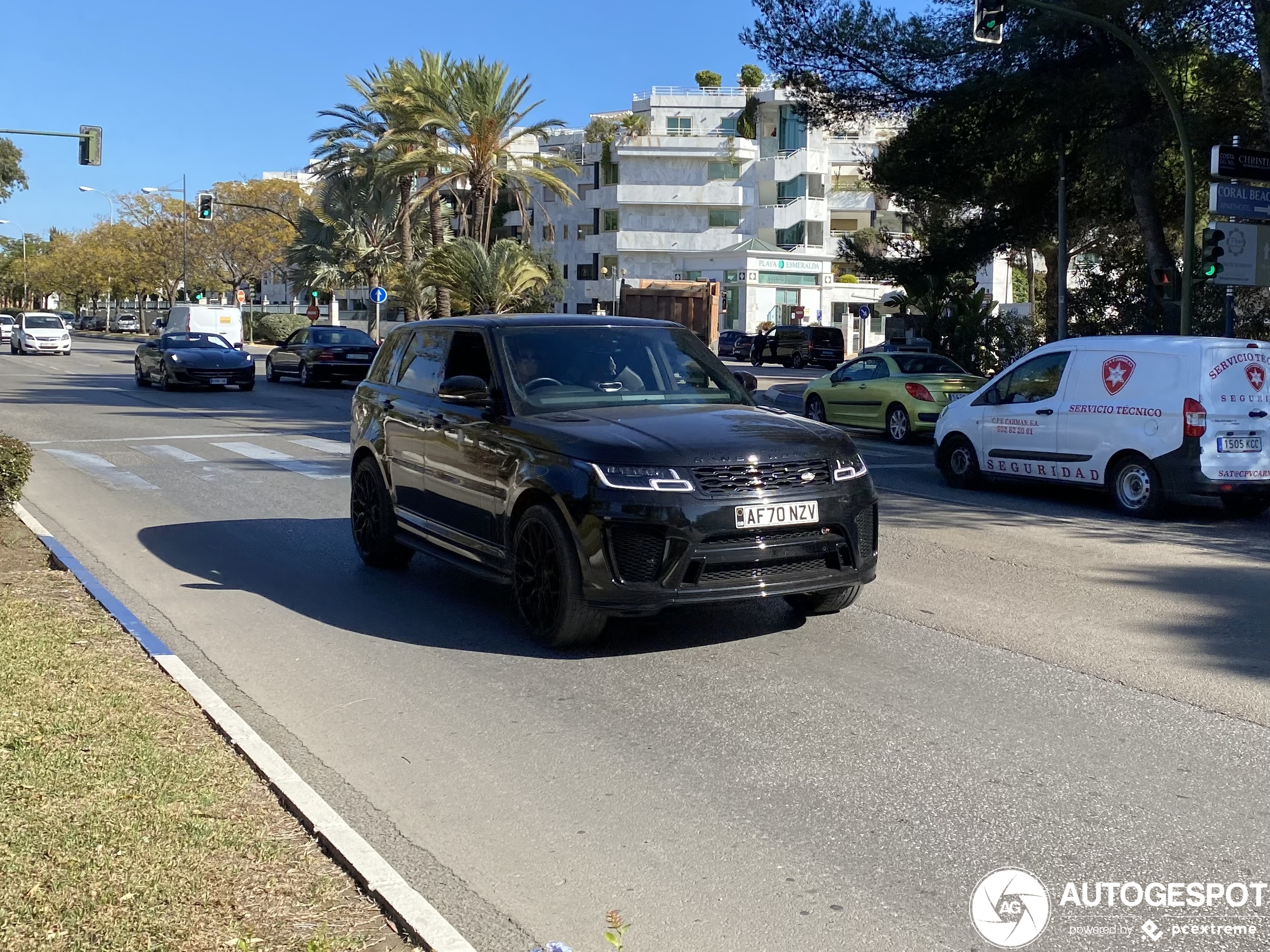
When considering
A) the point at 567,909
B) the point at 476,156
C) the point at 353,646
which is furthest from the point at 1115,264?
the point at 567,909

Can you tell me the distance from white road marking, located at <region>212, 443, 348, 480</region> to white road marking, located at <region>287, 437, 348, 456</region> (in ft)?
1.82

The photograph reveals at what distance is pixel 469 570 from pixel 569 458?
4.85 feet

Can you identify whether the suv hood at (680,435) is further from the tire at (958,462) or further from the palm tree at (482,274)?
the palm tree at (482,274)

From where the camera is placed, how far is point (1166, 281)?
2698cm

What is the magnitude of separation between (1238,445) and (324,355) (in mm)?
24451

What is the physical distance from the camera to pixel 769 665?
267 inches

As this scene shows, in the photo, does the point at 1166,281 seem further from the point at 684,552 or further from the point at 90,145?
the point at 90,145

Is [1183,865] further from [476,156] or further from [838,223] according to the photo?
[838,223]

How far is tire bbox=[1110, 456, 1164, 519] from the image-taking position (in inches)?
482

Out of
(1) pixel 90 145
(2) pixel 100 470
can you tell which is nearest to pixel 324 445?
(2) pixel 100 470

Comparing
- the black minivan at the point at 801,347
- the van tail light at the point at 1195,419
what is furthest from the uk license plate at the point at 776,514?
the black minivan at the point at 801,347

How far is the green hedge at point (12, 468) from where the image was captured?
962 cm

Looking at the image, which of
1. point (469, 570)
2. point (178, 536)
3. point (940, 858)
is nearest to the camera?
point (940, 858)

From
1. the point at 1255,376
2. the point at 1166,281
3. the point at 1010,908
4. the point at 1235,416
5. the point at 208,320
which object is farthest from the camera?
the point at 208,320
